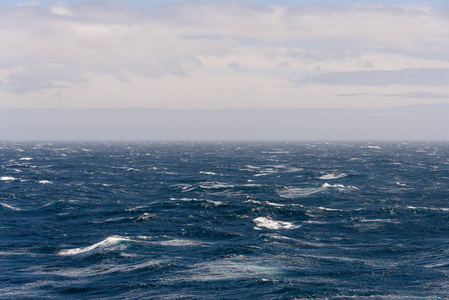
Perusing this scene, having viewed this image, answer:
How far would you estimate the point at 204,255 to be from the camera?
147ft

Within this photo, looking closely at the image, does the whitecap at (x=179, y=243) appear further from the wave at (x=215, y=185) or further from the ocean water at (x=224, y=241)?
the wave at (x=215, y=185)

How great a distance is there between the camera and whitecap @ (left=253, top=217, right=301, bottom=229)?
194 feet

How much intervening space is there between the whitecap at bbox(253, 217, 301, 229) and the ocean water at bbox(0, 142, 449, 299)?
0.13 meters

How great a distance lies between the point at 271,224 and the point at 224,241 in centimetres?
1147

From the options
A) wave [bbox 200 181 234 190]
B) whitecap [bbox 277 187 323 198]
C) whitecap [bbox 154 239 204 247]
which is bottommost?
whitecap [bbox 154 239 204 247]

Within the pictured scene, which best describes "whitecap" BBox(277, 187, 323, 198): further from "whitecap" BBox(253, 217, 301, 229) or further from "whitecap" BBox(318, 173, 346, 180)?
"whitecap" BBox(253, 217, 301, 229)

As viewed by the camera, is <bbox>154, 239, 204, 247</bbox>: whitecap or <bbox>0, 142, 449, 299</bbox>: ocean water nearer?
<bbox>0, 142, 449, 299</bbox>: ocean water

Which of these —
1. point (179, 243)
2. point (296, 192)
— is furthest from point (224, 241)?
point (296, 192)

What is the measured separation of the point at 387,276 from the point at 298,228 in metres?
20.4

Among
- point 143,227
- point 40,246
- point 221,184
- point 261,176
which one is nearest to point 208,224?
point 143,227

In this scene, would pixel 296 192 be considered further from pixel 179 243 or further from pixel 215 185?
pixel 179 243

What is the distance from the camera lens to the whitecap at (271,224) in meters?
59.0

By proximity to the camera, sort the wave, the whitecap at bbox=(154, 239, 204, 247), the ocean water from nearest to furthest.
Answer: the ocean water → the whitecap at bbox=(154, 239, 204, 247) → the wave

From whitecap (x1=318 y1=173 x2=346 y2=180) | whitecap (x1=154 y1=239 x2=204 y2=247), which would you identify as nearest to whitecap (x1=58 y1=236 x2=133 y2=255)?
whitecap (x1=154 y1=239 x2=204 y2=247)
